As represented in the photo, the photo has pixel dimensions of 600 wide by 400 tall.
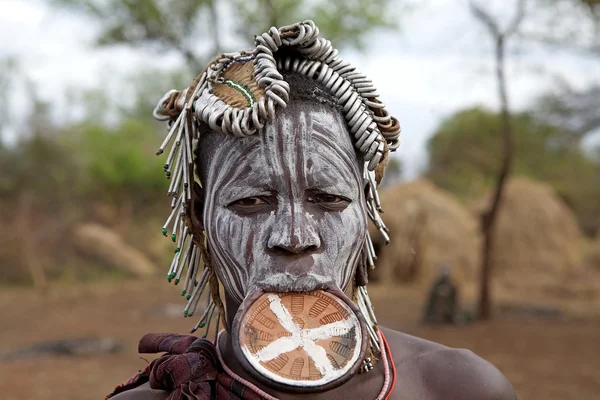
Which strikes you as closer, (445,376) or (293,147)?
(293,147)

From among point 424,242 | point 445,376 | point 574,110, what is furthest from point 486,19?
point 445,376

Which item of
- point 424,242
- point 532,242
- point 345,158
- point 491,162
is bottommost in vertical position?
point 424,242

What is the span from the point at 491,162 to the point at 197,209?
1995 centimetres

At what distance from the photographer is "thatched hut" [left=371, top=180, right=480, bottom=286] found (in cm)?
1703

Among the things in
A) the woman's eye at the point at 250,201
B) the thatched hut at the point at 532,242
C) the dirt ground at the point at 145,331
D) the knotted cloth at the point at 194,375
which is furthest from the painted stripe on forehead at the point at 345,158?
the thatched hut at the point at 532,242

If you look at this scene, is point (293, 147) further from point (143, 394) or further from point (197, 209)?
point (143, 394)

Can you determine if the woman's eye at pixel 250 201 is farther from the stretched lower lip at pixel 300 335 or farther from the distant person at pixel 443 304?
the distant person at pixel 443 304

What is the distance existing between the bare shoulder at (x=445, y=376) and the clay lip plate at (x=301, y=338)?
1.16 feet

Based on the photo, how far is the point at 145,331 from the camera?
38.4 feet

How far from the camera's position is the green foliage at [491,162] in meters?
16.6

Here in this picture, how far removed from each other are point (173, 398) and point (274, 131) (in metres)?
0.68

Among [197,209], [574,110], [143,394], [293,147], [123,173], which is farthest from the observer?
[123,173]

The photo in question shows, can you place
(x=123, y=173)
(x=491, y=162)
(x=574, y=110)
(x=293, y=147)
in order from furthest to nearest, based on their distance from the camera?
(x=123, y=173) < (x=491, y=162) < (x=574, y=110) < (x=293, y=147)

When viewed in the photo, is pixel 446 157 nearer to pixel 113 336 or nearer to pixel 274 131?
→ pixel 113 336
